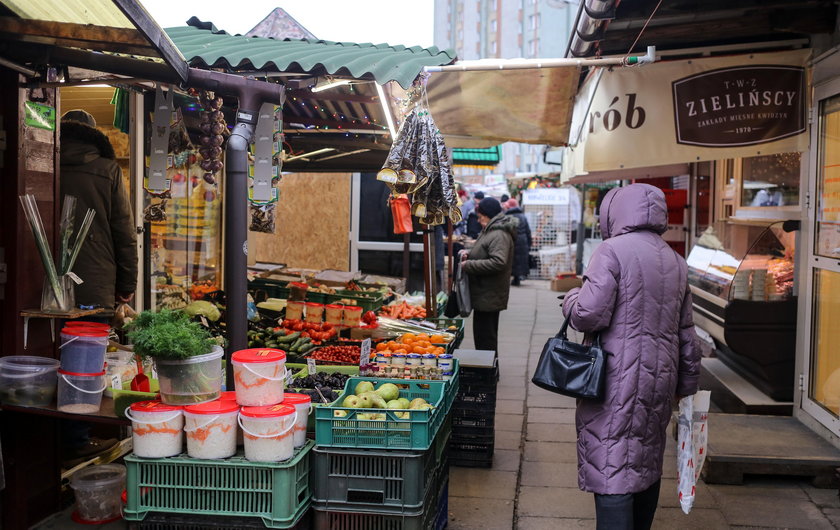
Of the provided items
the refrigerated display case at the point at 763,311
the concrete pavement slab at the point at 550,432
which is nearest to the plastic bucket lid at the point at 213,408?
the concrete pavement slab at the point at 550,432

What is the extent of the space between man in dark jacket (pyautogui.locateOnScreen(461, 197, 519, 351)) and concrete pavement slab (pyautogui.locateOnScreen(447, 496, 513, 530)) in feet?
10.1

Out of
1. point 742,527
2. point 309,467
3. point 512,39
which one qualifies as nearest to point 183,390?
point 309,467

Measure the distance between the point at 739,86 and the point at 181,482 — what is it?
4985 mm

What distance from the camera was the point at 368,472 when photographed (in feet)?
12.5

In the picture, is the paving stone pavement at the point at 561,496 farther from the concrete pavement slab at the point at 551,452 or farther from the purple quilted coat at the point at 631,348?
the purple quilted coat at the point at 631,348

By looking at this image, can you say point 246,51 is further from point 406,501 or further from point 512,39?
point 512,39

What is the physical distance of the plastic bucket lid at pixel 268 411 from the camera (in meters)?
3.57

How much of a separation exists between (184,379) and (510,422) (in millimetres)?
3857

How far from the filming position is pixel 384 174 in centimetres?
534

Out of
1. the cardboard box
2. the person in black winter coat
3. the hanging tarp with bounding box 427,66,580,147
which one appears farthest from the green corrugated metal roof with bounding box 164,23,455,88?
the cardboard box

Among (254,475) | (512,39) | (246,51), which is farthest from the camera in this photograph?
(512,39)

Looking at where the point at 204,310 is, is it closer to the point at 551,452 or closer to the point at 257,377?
the point at 551,452

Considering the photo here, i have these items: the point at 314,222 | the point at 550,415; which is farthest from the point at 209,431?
the point at 314,222

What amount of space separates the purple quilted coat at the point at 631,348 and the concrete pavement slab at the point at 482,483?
1561mm
